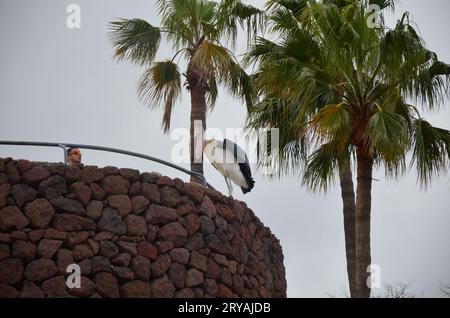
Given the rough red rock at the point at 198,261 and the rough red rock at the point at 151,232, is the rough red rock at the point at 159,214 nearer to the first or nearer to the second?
the rough red rock at the point at 151,232

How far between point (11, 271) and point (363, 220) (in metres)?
6.67

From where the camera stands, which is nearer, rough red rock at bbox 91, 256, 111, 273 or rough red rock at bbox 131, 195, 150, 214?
rough red rock at bbox 91, 256, 111, 273

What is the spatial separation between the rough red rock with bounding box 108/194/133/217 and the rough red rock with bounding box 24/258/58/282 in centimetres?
113

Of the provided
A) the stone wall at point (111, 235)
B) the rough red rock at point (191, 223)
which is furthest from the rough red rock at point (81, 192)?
the rough red rock at point (191, 223)

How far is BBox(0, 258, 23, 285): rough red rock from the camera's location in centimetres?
1197

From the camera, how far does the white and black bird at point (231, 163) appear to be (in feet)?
50.9

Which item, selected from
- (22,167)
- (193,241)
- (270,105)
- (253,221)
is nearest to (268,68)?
(270,105)

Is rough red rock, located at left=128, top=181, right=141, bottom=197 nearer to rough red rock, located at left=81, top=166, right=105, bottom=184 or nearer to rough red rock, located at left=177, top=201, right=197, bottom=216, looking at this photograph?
rough red rock, located at left=81, top=166, right=105, bottom=184

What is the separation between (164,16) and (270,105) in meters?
2.81

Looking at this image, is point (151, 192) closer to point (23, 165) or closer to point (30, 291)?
point (23, 165)

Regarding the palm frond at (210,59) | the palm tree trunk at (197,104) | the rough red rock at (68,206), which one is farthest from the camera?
the palm tree trunk at (197,104)

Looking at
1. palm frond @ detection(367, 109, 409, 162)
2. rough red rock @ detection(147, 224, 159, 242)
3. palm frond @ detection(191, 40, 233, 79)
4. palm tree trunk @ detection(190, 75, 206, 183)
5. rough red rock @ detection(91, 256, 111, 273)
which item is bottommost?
rough red rock @ detection(91, 256, 111, 273)

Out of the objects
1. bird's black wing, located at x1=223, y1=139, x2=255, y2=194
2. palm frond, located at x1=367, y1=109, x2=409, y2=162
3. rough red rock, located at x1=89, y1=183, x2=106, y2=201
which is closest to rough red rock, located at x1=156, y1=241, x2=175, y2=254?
rough red rock, located at x1=89, y1=183, x2=106, y2=201

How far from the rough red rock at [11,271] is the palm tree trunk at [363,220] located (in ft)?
20.9
